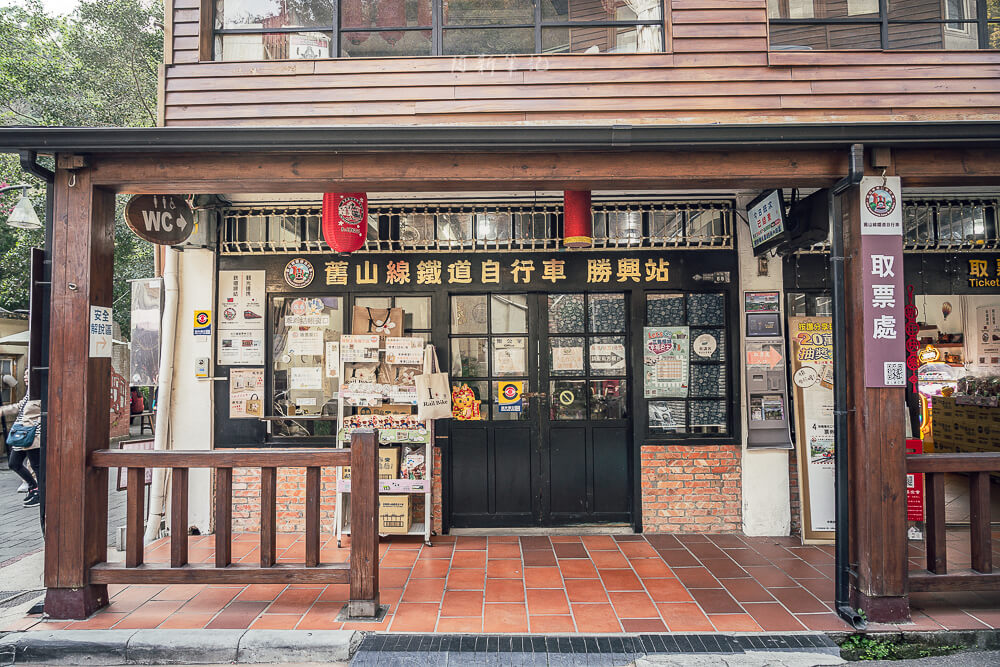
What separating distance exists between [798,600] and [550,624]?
2.05 m

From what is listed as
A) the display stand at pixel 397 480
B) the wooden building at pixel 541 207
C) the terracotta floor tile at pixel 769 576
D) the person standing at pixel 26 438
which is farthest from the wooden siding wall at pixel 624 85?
the person standing at pixel 26 438

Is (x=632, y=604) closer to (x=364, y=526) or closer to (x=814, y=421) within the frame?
(x=364, y=526)

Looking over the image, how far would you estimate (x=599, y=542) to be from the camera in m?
5.91

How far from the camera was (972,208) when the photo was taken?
625cm

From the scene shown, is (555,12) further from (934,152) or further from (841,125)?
(934,152)

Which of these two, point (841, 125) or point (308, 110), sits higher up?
point (308, 110)

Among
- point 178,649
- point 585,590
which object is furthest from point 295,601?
point 585,590

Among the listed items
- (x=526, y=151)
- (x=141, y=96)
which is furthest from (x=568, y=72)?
(x=141, y=96)

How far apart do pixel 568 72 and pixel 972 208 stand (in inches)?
192

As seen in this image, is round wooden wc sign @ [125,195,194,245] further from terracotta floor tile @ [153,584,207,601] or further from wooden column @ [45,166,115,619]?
terracotta floor tile @ [153,584,207,601]

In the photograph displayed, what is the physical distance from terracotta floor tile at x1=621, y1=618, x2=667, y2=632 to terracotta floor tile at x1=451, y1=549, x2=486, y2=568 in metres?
1.60

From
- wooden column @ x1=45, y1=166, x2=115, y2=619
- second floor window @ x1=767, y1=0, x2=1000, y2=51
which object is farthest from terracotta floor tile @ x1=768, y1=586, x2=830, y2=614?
wooden column @ x1=45, y1=166, x2=115, y2=619

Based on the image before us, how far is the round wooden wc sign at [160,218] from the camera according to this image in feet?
15.1

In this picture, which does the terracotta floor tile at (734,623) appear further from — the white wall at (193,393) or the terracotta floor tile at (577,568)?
the white wall at (193,393)
